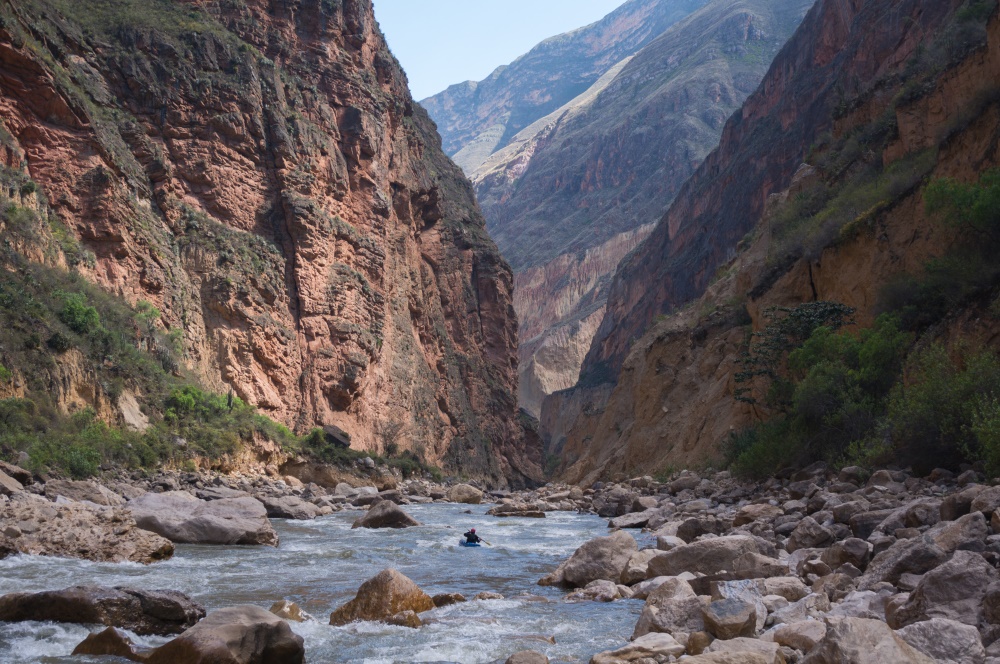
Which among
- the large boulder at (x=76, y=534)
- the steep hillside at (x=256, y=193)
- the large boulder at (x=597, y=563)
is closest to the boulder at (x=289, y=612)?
the large boulder at (x=597, y=563)

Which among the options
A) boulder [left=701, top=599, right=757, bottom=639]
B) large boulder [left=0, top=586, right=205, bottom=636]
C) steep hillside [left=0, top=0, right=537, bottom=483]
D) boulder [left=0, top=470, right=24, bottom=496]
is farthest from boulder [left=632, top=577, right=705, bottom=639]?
steep hillside [left=0, top=0, right=537, bottom=483]

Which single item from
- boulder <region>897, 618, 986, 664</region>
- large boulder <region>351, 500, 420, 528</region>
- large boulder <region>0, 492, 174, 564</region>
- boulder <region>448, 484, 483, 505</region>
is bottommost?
boulder <region>448, 484, 483, 505</region>

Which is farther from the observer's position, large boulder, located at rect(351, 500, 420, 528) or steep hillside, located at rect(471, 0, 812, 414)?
steep hillside, located at rect(471, 0, 812, 414)

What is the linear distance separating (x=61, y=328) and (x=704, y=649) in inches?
911

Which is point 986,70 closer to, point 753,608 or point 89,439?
point 753,608

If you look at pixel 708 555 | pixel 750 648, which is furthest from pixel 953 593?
pixel 708 555

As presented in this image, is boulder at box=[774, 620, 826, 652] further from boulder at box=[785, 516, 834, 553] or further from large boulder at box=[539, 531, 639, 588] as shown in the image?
large boulder at box=[539, 531, 639, 588]

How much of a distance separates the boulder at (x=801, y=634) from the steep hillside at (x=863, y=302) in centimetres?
623

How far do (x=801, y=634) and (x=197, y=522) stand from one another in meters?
11.4

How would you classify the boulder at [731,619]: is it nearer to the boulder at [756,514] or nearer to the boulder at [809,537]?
the boulder at [809,537]

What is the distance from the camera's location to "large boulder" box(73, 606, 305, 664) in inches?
245

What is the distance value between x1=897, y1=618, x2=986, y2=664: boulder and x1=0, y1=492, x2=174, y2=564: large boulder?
395 inches

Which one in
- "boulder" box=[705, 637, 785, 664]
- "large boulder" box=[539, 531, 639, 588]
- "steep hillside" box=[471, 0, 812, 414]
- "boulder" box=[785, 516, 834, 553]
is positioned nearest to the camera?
"boulder" box=[705, 637, 785, 664]

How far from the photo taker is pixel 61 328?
23984mm
